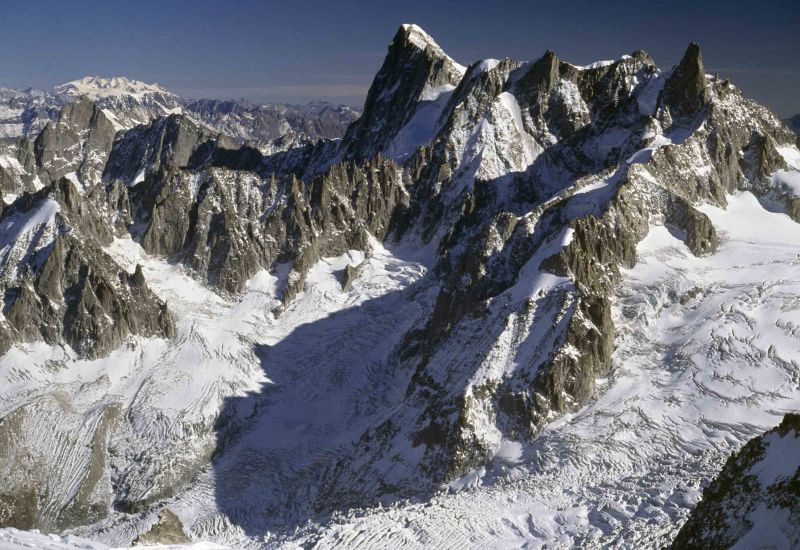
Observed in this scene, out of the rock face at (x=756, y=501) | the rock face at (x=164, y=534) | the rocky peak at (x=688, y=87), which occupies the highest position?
the rocky peak at (x=688, y=87)

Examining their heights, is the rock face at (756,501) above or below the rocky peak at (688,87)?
below

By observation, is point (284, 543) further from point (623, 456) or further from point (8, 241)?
point (8, 241)

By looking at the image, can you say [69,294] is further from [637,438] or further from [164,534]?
[637,438]

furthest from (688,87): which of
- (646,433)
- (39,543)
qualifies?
(39,543)

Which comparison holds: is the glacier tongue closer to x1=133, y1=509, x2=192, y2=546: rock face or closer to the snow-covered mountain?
the snow-covered mountain

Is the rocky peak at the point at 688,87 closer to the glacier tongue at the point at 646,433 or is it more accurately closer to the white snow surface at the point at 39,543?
the glacier tongue at the point at 646,433

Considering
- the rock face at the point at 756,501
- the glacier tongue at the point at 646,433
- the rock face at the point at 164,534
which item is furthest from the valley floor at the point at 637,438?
the rock face at the point at 756,501

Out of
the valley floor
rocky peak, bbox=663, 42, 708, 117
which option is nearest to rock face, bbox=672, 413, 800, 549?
the valley floor
